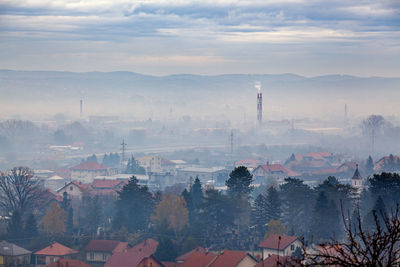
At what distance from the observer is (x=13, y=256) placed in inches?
942

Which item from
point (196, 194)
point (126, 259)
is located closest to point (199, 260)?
point (126, 259)

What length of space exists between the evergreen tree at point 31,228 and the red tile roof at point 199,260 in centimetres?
695

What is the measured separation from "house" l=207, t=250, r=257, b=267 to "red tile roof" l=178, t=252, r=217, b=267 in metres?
0.33

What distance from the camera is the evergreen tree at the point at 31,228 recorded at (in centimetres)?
2739

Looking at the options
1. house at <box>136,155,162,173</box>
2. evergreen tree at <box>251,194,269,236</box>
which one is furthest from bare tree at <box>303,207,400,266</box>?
house at <box>136,155,162,173</box>

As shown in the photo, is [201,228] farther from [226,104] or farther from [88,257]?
[226,104]

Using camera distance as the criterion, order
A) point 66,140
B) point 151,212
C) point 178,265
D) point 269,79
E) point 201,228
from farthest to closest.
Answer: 1. point 269,79
2. point 66,140
3. point 151,212
4. point 201,228
5. point 178,265

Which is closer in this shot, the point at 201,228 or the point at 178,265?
the point at 178,265

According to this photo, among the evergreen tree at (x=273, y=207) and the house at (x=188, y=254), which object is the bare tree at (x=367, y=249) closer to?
the house at (x=188, y=254)

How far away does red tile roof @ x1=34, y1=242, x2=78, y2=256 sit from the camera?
24547 mm

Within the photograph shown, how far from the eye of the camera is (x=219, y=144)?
340 feet

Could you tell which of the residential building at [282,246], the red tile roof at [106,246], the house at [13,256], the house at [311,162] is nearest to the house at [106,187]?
the red tile roof at [106,246]

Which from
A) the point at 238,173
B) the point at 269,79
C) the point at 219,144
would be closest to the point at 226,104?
the point at 269,79

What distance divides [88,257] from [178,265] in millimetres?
3896
